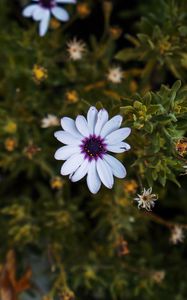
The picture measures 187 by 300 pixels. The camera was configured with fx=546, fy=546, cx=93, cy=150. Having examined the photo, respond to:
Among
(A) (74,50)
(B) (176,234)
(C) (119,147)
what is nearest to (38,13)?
(A) (74,50)

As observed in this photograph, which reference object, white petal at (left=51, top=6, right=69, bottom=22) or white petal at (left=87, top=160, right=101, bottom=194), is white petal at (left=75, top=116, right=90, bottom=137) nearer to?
white petal at (left=87, top=160, right=101, bottom=194)

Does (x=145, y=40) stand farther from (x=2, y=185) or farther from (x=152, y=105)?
(x=2, y=185)

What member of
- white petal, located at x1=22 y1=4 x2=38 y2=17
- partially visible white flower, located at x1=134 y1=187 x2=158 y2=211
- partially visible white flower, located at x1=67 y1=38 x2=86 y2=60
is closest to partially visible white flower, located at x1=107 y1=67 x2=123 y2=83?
partially visible white flower, located at x1=67 y1=38 x2=86 y2=60

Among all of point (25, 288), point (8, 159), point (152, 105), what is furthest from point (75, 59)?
point (25, 288)

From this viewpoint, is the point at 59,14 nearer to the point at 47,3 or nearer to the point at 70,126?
Answer: the point at 47,3

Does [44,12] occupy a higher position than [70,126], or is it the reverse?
[44,12]

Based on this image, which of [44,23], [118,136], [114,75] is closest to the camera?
[118,136]
